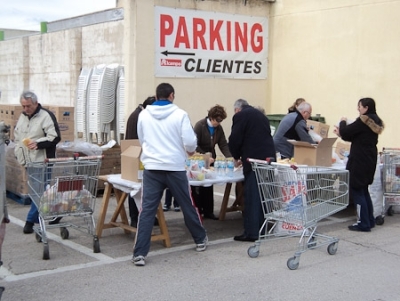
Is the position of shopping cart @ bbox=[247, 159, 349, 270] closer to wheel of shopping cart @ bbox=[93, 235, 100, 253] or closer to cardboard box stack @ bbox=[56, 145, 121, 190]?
wheel of shopping cart @ bbox=[93, 235, 100, 253]

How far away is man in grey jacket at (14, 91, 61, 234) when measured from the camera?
7797mm

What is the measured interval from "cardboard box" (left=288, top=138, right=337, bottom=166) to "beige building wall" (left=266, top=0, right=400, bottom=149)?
4.52 metres

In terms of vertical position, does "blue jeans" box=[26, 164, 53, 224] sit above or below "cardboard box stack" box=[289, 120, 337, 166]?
below

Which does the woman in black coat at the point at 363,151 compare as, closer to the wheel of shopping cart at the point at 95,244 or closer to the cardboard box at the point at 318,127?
the cardboard box at the point at 318,127

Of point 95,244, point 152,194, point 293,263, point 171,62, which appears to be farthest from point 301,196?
point 171,62

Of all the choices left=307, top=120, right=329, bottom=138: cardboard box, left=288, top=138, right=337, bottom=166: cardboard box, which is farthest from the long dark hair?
left=307, top=120, right=329, bottom=138: cardboard box

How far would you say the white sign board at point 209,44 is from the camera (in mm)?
12609

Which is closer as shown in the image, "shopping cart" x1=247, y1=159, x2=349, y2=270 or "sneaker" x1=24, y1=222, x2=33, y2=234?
"shopping cart" x1=247, y1=159, x2=349, y2=270

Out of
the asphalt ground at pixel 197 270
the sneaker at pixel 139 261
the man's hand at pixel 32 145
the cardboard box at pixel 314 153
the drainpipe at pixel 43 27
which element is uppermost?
the drainpipe at pixel 43 27

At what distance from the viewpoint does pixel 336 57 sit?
13406mm

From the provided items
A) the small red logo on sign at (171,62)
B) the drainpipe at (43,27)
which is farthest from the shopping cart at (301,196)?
the drainpipe at (43,27)

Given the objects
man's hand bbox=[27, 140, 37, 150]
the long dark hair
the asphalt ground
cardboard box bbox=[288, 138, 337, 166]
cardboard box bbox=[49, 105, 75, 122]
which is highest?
the long dark hair

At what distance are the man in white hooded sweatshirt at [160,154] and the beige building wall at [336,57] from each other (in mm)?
7204

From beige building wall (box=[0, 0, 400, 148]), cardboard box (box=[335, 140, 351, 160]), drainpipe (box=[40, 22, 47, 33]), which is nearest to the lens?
cardboard box (box=[335, 140, 351, 160])
